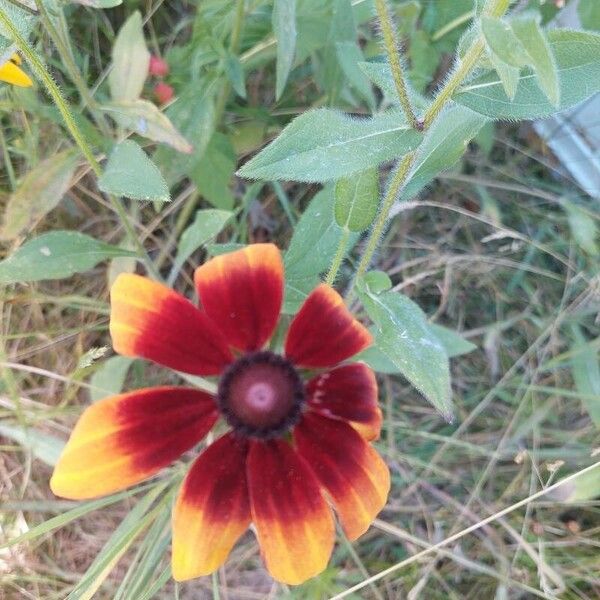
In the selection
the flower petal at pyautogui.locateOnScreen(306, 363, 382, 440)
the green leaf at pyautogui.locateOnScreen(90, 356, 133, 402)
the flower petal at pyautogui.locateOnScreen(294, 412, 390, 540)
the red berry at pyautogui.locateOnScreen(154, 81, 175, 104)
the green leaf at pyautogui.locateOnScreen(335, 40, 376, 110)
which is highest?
the green leaf at pyautogui.locateOnScreen(335, 40, 376, 110)

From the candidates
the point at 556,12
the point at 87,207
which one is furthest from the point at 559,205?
the point at 87,207

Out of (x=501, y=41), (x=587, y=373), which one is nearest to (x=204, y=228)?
(x=501, y=41)

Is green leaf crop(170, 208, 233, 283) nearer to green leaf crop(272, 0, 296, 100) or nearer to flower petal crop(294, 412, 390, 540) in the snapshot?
green leaf crop(272, 0, 296, 100)

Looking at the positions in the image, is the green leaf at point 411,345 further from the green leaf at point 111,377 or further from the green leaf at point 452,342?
the green leaf at point 111,377

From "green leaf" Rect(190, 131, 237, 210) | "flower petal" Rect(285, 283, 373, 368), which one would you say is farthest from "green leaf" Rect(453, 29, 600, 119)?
"green leaf" Rect(190, 131, 237, 210)

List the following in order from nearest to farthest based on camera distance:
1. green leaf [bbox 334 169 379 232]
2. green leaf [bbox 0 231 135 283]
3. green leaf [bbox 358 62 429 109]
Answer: green leaf [bbox 358 62 429 109], green leaf [bbox 334 169 379 232], green leaf [bbox 0 231 135 283]

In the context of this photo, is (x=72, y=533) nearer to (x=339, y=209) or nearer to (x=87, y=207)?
(x=87, y=207)
